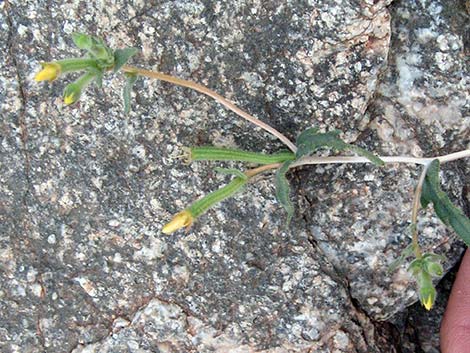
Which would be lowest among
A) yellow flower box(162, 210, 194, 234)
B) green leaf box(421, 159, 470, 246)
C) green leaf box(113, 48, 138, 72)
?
green leaf box(421, 159, 470, 246)

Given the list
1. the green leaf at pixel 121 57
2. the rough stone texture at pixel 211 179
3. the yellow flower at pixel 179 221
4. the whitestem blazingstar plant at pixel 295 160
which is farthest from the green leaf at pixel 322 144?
the green leaf at pixel 121 57

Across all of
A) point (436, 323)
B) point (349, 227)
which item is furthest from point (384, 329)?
point (349, 227)

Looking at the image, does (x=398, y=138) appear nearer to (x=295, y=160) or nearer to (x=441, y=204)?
(x=441, y=204)

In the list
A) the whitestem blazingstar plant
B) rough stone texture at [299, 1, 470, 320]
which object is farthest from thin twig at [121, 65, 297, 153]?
rough stone texture at [299, 1, 470, 320]

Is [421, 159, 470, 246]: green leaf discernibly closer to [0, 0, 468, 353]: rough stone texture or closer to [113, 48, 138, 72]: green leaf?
[0, 0, 468, 353]: rough stone texture

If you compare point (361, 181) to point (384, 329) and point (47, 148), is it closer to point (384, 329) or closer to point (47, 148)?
point (384, 329)

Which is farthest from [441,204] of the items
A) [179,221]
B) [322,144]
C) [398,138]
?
[179,221]
